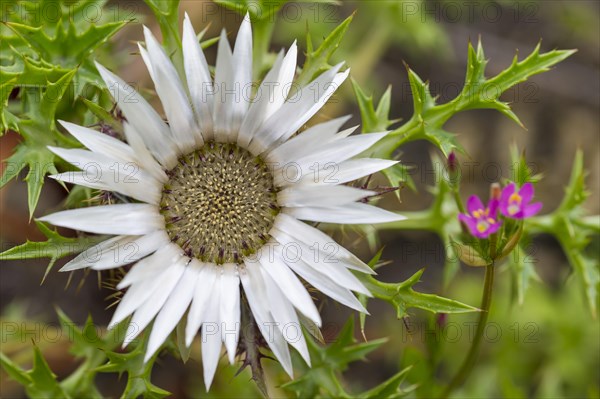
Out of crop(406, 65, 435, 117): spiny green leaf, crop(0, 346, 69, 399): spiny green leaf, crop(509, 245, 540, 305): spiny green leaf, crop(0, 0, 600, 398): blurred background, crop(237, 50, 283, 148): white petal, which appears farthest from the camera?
crop(0, 0, 600, 398): blurred background

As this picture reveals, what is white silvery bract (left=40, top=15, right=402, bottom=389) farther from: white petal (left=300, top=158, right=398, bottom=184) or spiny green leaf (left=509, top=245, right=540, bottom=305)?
spiny green leaf (left=509, top=245, right=540, bottom=305)

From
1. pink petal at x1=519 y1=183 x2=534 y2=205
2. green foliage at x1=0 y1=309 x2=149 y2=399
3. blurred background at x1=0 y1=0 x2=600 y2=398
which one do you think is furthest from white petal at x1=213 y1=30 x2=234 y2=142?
blurred background at x1=0 y1=0 x2=600 y2=398

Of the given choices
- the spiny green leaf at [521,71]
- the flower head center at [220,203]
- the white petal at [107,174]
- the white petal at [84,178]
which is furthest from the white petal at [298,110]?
the spiny green leaf at [521,71]

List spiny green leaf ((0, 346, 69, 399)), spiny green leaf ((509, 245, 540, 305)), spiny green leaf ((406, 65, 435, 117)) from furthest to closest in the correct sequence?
spiny green leaf ((509, 245, 540, 305)) → spiny green leaf ((0, 346, 69, 399)) → spiny green leaf ((406, 65, 435, 117))

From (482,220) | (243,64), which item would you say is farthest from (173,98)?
(482,220)

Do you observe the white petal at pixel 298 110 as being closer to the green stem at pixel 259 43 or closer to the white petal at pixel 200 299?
the green stem at pixel 259 43

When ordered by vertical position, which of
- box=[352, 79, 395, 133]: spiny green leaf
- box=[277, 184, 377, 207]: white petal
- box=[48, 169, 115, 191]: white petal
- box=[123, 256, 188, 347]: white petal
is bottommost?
box=[123, 256, 188, 347]: white petal

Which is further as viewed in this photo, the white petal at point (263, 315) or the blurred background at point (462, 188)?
the blurred background at point (462, 188)
